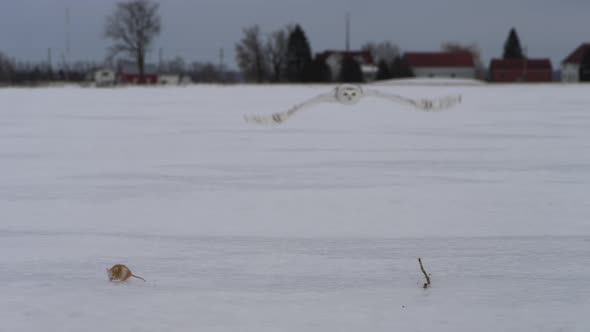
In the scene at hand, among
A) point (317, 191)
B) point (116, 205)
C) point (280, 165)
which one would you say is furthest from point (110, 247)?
point (280, 165)

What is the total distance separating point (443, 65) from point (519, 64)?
33.8 ft

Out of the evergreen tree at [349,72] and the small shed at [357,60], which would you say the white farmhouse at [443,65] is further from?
the evergreen tree at [349,72]

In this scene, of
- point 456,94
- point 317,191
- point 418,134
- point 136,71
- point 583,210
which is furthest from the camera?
point 136,71

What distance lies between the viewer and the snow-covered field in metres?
2.77

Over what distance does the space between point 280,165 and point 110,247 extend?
147 inches

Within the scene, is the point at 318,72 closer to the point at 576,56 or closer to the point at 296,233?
the point at 576,56

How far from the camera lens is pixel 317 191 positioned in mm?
5730

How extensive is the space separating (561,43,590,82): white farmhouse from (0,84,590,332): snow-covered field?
198 ft

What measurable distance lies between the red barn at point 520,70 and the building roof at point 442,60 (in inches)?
305

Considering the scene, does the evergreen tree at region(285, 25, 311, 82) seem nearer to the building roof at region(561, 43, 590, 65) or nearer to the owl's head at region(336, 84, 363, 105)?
→ the owl's head at region(336, 84, 363, 105)

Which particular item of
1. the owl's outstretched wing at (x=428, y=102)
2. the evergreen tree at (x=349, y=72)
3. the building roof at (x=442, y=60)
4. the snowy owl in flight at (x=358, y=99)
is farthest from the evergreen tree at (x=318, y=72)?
the building roof at (x=442, y=60)

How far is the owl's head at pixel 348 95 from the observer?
18.1 m

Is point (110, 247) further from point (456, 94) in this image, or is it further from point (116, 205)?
point (456, 94)

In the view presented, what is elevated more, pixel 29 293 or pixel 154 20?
pixel 154 20
